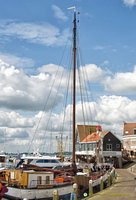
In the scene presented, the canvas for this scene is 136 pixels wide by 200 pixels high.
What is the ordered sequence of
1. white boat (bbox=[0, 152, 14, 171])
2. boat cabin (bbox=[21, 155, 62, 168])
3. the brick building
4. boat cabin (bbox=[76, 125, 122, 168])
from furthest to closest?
the brick building
boat cabin (bbox=[76, 125, 122, 168])
white boat (bbox=[0, 152, 14, 171])
boat cabin (bbox=[21, 155, 62, 168])

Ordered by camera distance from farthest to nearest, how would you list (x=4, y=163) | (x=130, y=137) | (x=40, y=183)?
(x=130, y=137)
(x=4, y=163)
(x=40, y=183)

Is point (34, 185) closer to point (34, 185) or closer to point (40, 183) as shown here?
point (34, 185)

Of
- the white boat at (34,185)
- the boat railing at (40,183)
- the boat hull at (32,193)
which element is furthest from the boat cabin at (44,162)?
the boat hull at (32,193)

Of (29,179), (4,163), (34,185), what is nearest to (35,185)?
(34,185)

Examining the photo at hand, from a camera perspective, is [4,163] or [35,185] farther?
[4,163]

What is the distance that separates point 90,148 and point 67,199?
157 feet

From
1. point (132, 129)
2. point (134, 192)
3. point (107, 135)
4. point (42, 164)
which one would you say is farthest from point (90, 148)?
point (134, 192)

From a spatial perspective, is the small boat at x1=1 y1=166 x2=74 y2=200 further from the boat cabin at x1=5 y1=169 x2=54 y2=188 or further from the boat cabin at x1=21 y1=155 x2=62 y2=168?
the boat cabin at x1=21 y1=155 x2=62 y2=168

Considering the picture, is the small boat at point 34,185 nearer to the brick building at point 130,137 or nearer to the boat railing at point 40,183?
the boat railing at point 40,183

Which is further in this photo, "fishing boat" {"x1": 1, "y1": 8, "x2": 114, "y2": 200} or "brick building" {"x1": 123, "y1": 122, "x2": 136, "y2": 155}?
"brick building" {"x1": 123, "y1": 122, "x2": 136, "y2": 155}

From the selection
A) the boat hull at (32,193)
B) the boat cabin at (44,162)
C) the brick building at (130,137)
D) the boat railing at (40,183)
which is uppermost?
the brick building at (130,137)

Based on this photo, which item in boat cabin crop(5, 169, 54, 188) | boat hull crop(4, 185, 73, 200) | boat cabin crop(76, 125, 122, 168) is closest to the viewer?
boat hull crop(4, 185, 73, 200)

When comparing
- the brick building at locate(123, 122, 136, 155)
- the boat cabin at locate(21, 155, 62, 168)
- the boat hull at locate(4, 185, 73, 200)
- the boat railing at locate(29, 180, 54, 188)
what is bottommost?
the boat hull at locate(4, 185, 73, 200)

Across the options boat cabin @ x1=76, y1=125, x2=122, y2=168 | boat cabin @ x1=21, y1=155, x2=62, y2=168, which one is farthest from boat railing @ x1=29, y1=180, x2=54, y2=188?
boat cabin @ x1=76, y1=125, x2=122, y2=168
